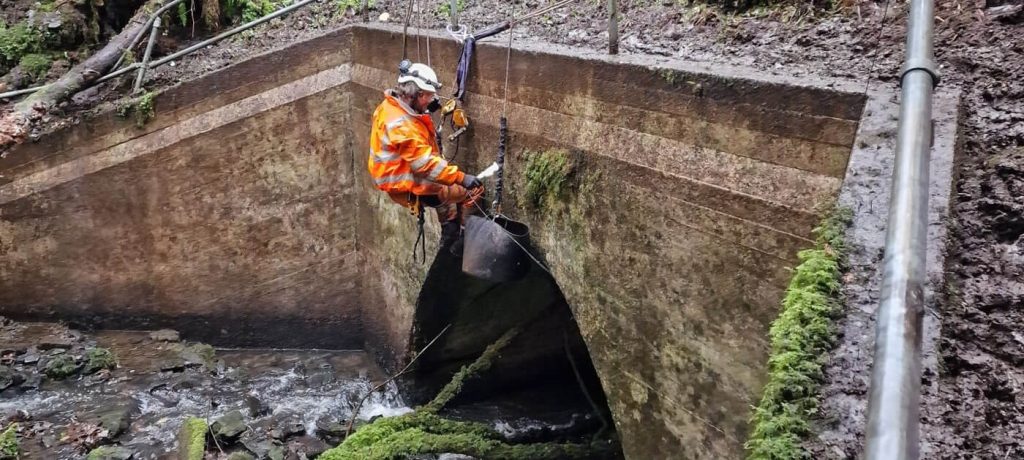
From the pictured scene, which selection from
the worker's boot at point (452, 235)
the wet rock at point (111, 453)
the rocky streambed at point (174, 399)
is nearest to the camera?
the worker's boot at point (452, 235)

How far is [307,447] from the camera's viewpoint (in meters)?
6.46

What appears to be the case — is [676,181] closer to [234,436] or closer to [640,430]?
[640,430]

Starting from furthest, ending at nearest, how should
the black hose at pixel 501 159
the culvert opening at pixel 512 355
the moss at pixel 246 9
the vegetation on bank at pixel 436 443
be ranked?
the moss at pixel 246 9
the culvert opening at pixel 512 355
the vegetation on bank at pixel 436 443
the black hose at pixel 501 159

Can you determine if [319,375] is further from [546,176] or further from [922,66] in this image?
[922,66]

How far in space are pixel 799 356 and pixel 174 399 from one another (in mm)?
6575

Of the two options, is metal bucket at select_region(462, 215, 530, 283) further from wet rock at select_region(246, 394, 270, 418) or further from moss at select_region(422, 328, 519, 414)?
wet rock at select_region(246, 394, 270, 418)

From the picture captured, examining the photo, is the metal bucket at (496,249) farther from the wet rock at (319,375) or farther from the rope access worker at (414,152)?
the wet rock at (319,375)

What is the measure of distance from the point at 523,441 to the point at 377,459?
2.00m

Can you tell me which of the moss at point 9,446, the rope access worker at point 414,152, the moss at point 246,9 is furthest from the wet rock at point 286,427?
the moss at point 246,9

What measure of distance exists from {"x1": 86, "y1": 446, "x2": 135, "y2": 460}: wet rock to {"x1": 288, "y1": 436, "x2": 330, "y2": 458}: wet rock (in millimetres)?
1321

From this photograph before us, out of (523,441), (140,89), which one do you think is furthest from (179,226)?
(523,441)

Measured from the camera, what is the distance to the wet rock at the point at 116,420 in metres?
6.17

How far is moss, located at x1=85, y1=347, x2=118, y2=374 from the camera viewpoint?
22.9 ft

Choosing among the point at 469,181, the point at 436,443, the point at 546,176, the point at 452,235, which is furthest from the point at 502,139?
the point at 436,443
